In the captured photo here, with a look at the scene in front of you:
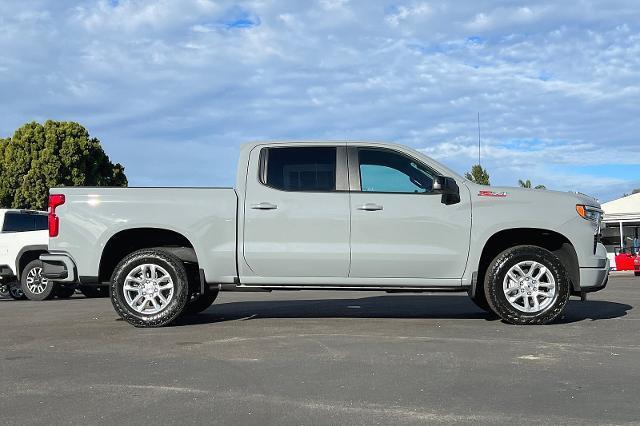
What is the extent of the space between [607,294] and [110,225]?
8.76m

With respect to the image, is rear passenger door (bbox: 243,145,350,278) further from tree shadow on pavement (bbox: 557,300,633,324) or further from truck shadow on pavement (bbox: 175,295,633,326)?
tree shadow on pavement (bbox: 557,300,633,324)

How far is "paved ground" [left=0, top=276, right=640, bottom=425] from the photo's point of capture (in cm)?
414

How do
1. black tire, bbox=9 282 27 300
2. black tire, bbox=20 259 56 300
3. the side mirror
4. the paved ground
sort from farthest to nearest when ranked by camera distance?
black tire, bbox=9 282 27 300 < black tire, bbox=20 259 56 300 < the side mirror < the paved ground

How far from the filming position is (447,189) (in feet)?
23.7

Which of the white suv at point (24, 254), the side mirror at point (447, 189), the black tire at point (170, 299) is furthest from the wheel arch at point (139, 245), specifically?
the white suv at point (24, 254)

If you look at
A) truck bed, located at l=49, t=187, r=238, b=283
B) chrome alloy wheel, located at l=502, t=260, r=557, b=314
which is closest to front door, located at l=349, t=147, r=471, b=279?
chrome alloy wheel, located at l=502, t=260, r=557, b=314

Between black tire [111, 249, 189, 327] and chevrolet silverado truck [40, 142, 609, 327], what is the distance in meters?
0.01

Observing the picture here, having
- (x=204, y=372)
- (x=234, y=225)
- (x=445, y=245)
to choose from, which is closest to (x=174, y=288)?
(x=234, y=225)

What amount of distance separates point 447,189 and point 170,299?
333cm

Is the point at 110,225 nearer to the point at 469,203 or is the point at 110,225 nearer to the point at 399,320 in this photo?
the point at 399,320

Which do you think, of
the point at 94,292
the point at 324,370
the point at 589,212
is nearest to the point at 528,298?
the point at 589,212

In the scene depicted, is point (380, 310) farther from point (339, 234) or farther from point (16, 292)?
point (16, 292)

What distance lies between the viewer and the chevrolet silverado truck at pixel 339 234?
7301 millimetres

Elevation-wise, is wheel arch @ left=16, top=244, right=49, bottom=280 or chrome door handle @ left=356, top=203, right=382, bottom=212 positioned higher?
chrome door handle @ left=356, top=203, right=382, bottom=212
